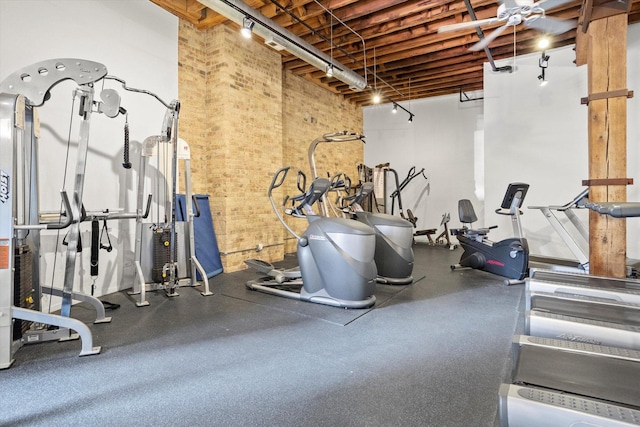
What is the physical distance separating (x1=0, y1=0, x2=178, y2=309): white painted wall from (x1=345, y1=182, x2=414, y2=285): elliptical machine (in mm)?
3429

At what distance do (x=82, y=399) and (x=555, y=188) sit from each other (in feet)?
24.4

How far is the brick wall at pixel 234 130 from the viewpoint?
557 cm

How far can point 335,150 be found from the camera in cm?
926

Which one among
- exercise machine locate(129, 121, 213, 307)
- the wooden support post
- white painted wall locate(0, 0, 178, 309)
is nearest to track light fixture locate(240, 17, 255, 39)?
exercise machine locate(129, 121, 213, 307)

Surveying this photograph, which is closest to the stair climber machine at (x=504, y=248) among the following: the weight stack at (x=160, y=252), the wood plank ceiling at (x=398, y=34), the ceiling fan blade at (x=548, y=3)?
the ceiling fan blade at (x=548, y=3)

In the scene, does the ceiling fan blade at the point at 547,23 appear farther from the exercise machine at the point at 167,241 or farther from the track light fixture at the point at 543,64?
the exercise machine at the point at 167,241

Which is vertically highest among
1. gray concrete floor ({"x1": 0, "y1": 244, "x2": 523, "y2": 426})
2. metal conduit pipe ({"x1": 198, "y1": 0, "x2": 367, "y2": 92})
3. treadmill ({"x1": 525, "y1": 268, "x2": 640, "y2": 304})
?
metal conduit pipe ({"x1": 198, "y1": 0, "x2": 367, "y2": 92})

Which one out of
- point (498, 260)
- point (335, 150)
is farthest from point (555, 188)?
point (335, 150)

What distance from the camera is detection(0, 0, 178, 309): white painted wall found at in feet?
12.0

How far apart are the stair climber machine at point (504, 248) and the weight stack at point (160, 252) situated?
4531 mm

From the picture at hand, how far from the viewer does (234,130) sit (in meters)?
5.70

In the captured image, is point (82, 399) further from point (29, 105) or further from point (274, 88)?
point (274, 88)

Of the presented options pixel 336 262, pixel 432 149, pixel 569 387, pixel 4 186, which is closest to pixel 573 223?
pixel 336 262

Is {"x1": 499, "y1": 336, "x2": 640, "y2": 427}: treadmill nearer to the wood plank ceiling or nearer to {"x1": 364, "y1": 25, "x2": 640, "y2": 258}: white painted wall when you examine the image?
the wood plank ceiling
